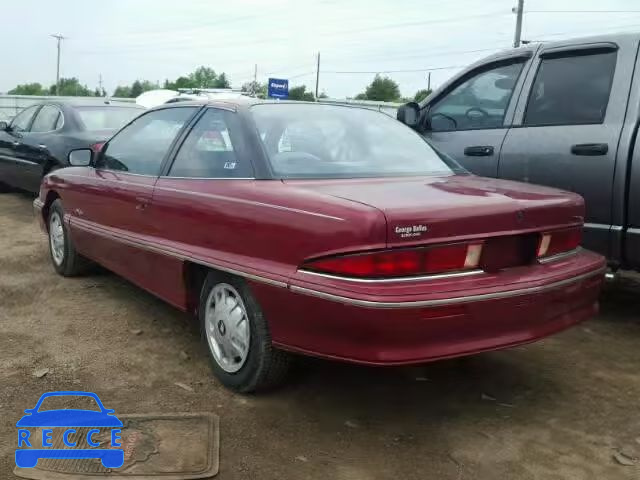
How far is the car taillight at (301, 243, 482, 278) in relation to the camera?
2564mm

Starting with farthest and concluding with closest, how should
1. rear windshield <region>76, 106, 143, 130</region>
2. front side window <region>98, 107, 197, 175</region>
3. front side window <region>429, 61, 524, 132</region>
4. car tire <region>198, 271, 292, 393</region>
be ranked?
rear windshield <region>76, 106, 143, 130</region>
front side window <region>429, 61, 524, 132</region>
front side window <region>98, 107, 197, 175</region>
car tire <region>198, 271, 292, 393</region>

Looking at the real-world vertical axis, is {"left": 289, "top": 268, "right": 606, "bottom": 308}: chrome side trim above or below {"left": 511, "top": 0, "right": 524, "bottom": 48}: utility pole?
below

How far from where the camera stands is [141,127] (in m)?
4.52

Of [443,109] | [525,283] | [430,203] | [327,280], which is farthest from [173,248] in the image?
[443,109]

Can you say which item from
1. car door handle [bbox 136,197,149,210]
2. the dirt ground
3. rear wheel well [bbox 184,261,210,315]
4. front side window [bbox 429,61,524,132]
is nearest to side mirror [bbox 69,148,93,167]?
Result: the dirt ground

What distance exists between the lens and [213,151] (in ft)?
11.6

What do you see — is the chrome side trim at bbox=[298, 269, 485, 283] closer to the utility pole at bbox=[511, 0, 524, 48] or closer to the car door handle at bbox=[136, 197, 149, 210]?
the car door handle at bbox=[136, 197, 149, 210]

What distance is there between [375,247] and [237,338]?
99 cm

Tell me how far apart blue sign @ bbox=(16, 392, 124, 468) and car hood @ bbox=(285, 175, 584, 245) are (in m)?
1.35

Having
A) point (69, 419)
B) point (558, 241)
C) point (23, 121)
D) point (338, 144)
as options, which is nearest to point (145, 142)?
point (338, 144)

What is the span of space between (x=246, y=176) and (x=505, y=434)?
1677mm

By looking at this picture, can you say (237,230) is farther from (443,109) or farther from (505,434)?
(443,109)

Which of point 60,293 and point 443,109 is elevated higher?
point 443,109

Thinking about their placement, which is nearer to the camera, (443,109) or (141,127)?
(141,127)
